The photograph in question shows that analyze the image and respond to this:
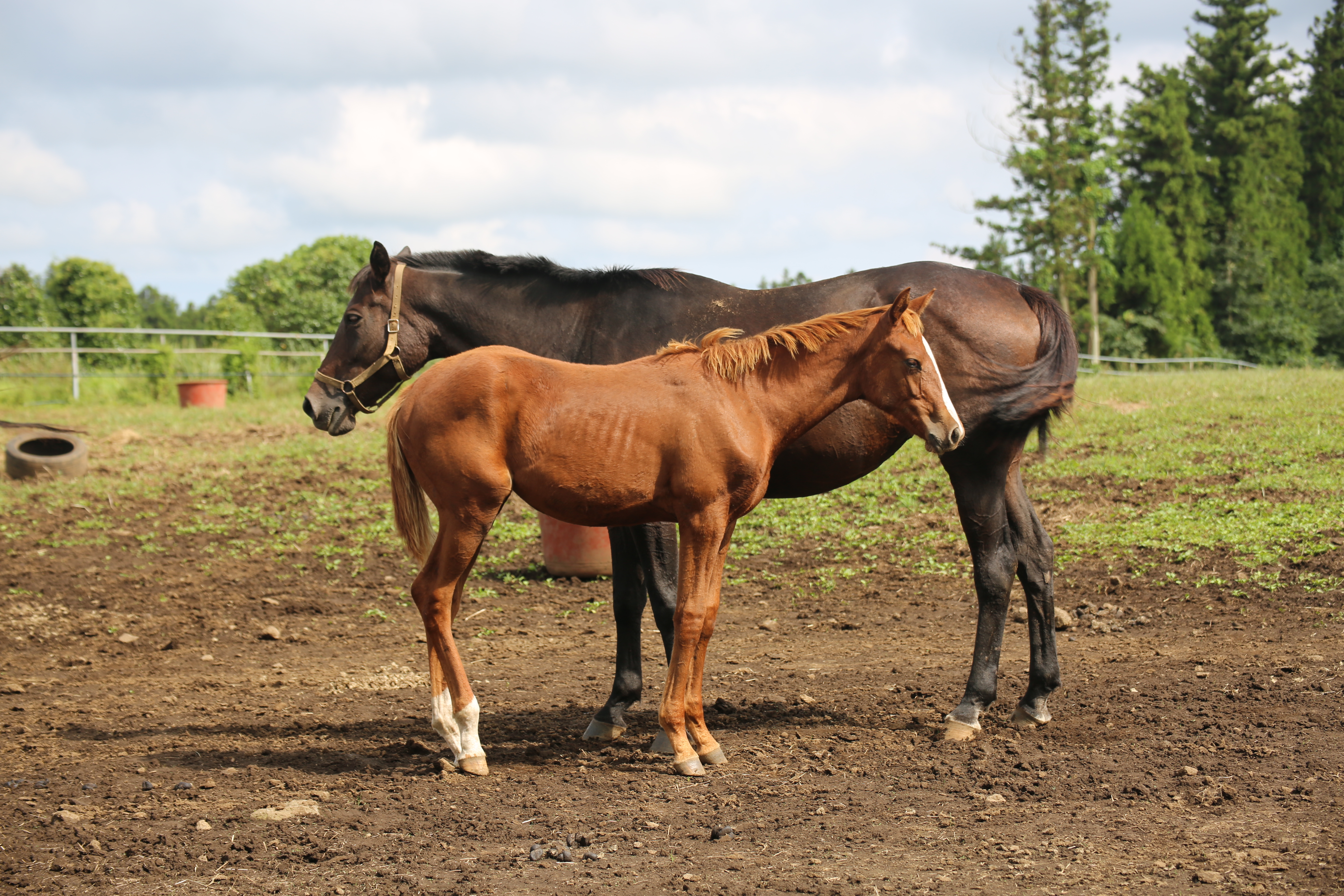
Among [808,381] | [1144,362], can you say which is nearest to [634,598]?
[808,381]

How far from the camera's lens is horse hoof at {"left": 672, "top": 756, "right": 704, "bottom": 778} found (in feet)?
14.5

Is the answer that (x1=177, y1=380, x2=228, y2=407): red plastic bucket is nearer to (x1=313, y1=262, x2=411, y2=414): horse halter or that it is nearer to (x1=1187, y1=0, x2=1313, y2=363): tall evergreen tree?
(x1=313, y1=262, x2=411, y2=414): horse halter

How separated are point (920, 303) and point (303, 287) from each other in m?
31.5

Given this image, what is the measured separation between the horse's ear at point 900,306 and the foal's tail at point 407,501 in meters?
2.19

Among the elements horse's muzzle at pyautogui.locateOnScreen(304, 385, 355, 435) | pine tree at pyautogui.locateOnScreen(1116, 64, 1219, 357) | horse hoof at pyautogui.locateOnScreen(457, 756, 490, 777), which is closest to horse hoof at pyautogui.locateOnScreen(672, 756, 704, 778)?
horse hoof at pyautogui.locateOnScreen(457, 756, 490, 777)

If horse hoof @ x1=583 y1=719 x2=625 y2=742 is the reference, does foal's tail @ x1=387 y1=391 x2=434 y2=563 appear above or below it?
above

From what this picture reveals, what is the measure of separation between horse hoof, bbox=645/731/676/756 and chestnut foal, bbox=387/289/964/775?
219 millimetres

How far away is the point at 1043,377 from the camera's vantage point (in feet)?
16.7

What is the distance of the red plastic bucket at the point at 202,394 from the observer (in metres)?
17.3

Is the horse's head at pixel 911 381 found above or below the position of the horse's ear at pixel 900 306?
below

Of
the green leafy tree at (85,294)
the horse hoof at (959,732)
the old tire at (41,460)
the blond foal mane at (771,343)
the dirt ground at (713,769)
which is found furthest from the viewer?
the green leafy tree at (85,294)

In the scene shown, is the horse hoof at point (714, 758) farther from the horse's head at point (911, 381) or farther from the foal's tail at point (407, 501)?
the horse's head at point (911, 381)

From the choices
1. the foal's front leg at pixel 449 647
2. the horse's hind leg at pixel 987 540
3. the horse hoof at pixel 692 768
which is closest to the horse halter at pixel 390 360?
the foal's front leg at pixel 449 647

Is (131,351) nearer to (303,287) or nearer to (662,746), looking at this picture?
(303,287)
